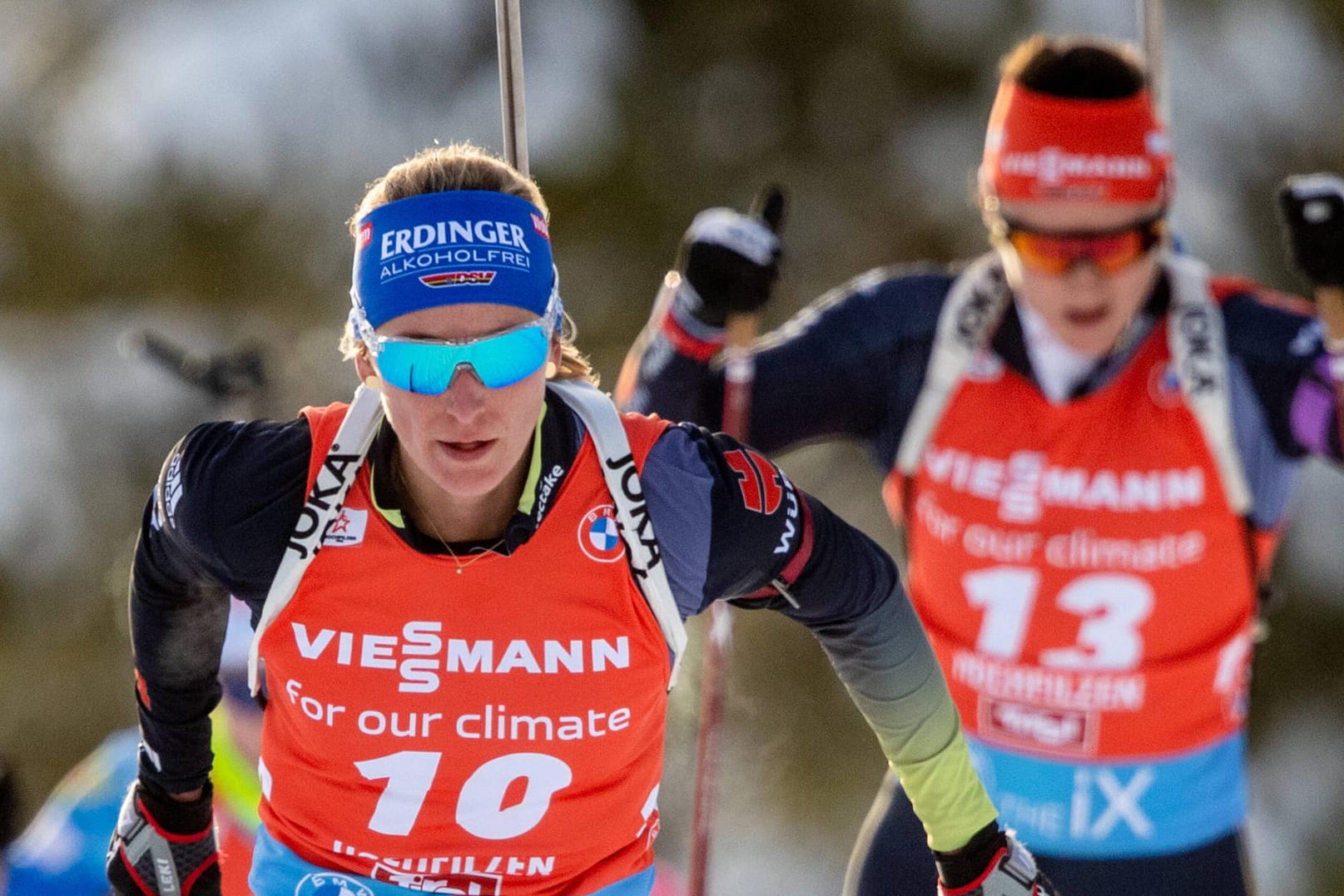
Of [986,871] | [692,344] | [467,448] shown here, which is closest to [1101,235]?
[692,344]

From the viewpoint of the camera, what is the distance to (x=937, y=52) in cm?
1255

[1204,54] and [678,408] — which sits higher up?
[678,408]

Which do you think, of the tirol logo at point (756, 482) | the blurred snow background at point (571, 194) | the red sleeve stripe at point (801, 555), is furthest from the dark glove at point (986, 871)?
the blurred snow background at point (571, 194)

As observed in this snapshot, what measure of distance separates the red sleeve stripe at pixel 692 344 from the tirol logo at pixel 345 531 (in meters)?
1.48

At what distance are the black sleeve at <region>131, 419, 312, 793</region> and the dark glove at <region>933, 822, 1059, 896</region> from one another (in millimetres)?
1111

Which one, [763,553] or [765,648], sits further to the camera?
[765,648]

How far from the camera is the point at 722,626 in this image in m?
4.01

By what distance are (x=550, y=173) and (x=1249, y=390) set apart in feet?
29.3

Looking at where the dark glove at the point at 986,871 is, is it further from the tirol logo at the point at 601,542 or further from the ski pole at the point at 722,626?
the ski pole at the point at 722,626

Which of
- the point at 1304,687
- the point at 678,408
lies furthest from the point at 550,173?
the point at 678,408

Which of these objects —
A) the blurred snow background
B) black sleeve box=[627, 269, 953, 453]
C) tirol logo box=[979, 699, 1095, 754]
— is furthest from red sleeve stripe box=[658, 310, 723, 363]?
the blurred snow background

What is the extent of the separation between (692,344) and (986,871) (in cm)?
143

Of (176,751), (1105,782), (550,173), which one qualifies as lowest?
(550,173)

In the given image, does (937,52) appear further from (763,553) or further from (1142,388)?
(763,553)
